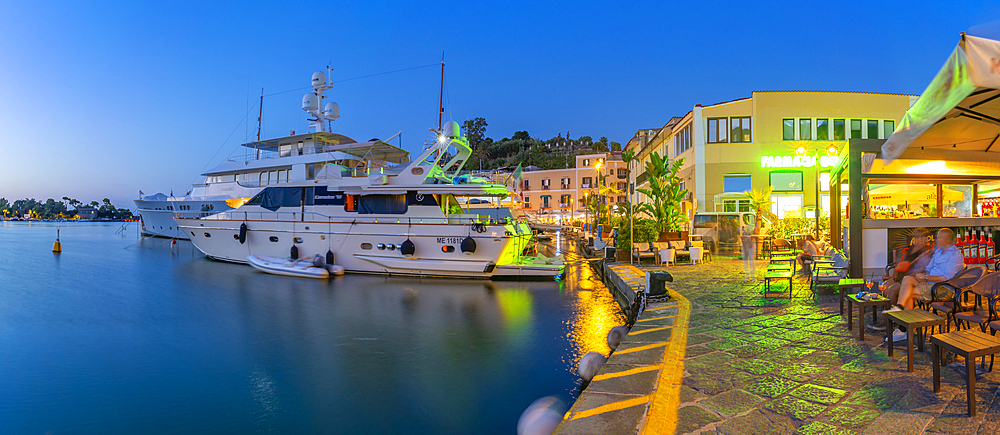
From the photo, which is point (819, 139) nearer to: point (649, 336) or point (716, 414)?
point (649, 336)

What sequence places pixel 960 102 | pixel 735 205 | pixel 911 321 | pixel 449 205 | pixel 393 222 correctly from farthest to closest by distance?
pixel 735 205
pixel 449 205
pixel 393 222
pixel 911 321
pixel 960 102

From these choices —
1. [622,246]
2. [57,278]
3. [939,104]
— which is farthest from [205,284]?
[939,104]

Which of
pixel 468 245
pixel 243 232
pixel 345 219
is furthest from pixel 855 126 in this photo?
pixel 243 232

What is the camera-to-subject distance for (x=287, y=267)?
1838cm

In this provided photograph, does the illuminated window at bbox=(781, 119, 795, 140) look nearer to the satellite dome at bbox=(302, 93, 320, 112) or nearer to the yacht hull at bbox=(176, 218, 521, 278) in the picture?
the yacht hull at bbox=(176, 218, 521, 278)

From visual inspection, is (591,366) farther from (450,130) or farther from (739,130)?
(739,130)

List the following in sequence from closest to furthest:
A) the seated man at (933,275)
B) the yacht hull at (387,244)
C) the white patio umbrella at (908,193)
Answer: the seated man at (933,275)
the white patio umbrella at (908,193)
the yacht hull at (387,244)

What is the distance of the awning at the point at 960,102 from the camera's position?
9.40ft

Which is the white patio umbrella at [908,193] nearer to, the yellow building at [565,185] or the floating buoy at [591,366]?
the floating buoy at [591,366]

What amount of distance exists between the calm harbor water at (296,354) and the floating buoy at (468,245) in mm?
1175

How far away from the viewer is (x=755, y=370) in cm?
446

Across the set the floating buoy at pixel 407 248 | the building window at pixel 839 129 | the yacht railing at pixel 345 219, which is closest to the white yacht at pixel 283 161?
the yacht railing at pixel 345 219

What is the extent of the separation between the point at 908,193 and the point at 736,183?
12.3 m

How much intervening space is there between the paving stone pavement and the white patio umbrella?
28.5 ft
